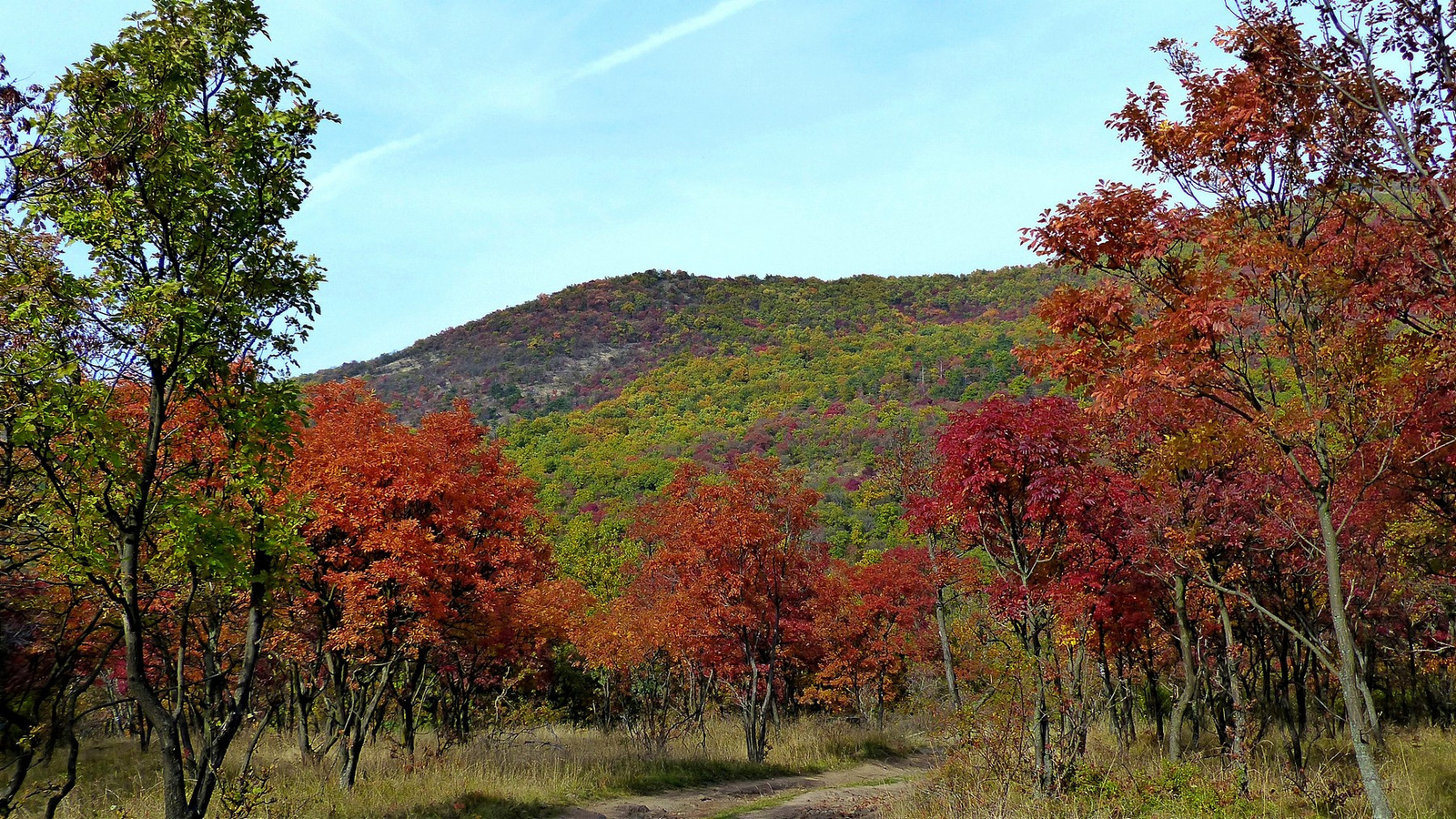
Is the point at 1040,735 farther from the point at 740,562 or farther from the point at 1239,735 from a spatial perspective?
the point at 740,562

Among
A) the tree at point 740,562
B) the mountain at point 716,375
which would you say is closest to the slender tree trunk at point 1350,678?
the tree at point 740,562

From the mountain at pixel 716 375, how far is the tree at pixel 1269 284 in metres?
32.1

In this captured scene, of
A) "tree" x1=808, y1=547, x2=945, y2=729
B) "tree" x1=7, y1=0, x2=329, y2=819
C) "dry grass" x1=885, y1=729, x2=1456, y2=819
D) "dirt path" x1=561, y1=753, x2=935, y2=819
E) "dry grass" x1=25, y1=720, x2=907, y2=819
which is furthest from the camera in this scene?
"tree" x1=808, y1=547, x2=945, y2=729

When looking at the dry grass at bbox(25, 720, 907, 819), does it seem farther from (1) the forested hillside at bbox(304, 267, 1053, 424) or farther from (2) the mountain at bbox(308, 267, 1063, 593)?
(1) the forested hillside at bbox(304, 267, 1053, 424)

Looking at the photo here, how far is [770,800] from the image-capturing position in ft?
49.4

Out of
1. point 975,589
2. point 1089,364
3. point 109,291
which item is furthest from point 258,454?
point 975,589

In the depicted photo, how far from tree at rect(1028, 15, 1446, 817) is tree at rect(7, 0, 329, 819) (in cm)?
718

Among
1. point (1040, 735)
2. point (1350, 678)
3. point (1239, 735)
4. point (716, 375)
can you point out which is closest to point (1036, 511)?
point (1040, 735)

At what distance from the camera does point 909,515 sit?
15312 millimetres

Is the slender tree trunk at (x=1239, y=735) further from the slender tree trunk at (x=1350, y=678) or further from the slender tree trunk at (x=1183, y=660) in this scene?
the slender tree trunk at (x=1350, y=678)

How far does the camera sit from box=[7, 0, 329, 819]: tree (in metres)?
6.12

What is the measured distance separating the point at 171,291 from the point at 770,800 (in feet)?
42.4

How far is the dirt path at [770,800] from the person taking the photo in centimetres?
1343

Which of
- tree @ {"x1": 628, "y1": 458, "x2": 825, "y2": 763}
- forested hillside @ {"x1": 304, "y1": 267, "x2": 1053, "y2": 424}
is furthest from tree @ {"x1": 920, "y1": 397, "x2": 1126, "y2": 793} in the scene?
forested hillside @ {"x1": 304, "y1": 267, "x2": 1053, "y2": 424}
